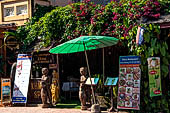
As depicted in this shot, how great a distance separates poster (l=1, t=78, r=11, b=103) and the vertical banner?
0.28 metres

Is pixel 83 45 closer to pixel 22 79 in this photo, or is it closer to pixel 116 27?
pixel 116 27

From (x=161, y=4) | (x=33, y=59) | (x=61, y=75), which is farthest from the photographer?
(x=61, y=75)

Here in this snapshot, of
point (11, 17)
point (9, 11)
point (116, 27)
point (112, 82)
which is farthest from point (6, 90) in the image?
point (9, 11)

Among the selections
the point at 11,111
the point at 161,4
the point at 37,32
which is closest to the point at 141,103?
the point at 161,4

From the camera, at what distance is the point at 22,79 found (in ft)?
41.8

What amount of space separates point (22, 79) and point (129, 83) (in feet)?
16.9

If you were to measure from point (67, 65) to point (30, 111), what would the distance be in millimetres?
4418

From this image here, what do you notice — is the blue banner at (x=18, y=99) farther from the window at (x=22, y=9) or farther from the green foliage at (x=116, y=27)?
the window at (x=22, y=9)

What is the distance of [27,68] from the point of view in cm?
1279

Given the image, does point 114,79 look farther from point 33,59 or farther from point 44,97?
point 33,59

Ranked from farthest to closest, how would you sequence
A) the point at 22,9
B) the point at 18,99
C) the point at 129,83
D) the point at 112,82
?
1. the point at 22,9
2. the point at 18,99
3. the point at 112,82
4. the point at 129,83

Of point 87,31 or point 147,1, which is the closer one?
point 147,1

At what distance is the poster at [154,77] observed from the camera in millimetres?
9266

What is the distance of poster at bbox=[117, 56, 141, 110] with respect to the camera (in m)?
9.41
